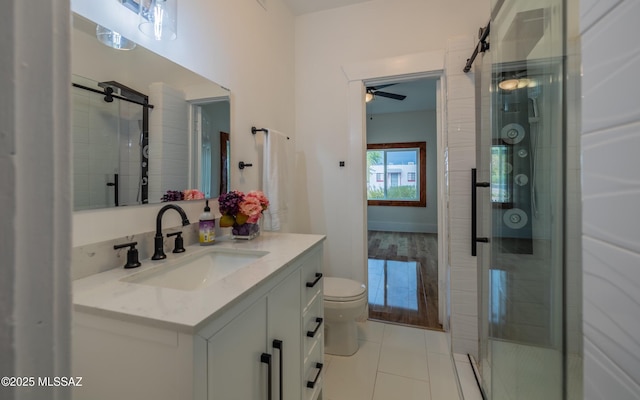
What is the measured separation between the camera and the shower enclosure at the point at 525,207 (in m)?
0.89

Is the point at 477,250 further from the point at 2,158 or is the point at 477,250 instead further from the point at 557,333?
the point at 2,158

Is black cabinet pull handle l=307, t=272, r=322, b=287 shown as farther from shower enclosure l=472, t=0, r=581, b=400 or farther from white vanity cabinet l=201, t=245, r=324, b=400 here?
shower enclosure l=472, t=0, r=581, b=400

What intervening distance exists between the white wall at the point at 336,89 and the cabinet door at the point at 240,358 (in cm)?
151

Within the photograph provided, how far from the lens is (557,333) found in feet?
2.96

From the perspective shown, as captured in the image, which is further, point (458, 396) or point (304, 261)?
point (458, 396)

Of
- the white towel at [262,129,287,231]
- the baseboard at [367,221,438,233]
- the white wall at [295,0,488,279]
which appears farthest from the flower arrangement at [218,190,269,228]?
the baseboard at [367,221,438,233]

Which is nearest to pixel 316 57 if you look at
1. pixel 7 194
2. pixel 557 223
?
pixel 557 223

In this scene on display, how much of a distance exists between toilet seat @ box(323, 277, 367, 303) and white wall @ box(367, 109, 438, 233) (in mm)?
4361

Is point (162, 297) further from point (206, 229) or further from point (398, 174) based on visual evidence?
point (398, 174)

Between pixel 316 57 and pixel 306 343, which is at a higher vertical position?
pixel 316 57

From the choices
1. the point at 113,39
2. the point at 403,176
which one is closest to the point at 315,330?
the point at 113,39

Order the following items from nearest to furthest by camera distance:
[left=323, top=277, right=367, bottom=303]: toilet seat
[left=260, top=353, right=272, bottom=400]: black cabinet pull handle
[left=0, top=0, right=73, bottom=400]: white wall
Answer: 1. [left=0, top=0, right=73, bottom=400]: white wall
2. [left=260, top=353, right=272, bottom=400]: black cabinet pull handle
3. [left=323, top=277, right=367, bottom=303]: toilet seat

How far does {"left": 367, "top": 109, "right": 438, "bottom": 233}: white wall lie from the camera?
5672mm

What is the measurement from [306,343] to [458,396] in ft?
3.24
